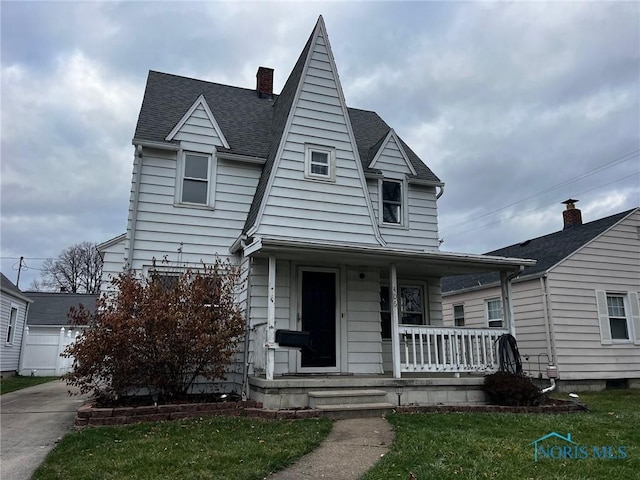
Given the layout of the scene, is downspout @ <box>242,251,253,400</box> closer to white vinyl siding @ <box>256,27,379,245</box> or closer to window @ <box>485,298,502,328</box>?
white vinyl siding @ <box>256,27,379,245</box>

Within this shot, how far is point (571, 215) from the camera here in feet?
55.9

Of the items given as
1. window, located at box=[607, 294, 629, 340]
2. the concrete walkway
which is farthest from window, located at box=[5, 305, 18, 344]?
window, located at box=[607, 294, 629, 340]

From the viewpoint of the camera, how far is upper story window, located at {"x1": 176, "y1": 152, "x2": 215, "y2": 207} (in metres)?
10.2

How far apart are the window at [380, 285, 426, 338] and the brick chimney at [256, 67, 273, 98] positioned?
6998 millimetres

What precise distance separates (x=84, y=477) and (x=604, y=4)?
14888 mm

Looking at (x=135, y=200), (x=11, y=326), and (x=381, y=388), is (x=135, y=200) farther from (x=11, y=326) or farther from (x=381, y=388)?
(x=11, y=326)

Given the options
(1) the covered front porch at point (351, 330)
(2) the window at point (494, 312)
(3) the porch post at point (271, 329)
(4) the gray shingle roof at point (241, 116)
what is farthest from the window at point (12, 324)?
(2) the window at point (494, 312)

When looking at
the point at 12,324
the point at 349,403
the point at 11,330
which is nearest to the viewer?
the point at 349,403

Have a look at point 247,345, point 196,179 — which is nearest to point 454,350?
point 247,345

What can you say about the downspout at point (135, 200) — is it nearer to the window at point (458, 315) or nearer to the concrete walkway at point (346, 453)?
the concrete walkway at point (346, 453)

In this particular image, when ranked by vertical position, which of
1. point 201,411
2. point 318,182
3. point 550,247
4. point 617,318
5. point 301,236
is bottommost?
point 201,411

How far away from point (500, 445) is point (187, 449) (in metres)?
3.64

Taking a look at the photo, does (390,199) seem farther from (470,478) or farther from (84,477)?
(84,477)

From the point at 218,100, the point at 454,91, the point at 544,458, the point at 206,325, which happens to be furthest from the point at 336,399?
the point at 454,91
